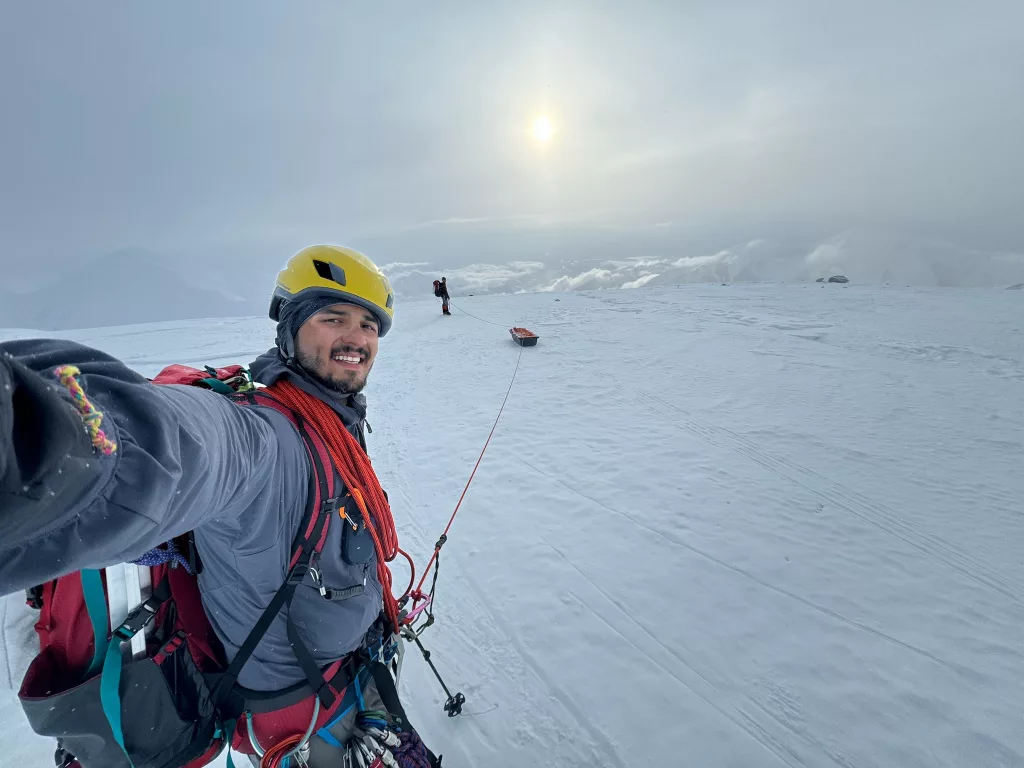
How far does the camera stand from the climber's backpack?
162 cm

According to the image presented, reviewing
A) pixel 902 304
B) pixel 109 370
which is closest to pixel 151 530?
pixel 109 370

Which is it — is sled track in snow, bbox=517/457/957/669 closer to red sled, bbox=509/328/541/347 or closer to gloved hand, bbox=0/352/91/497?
gloved hand, bbox=0/352/91/497

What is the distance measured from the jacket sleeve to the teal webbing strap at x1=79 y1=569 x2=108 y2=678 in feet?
2.89

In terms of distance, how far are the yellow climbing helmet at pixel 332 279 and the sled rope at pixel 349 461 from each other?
63cm

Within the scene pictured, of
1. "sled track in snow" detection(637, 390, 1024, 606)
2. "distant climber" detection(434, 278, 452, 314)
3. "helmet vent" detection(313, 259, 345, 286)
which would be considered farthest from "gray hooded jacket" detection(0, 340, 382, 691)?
"distant climber" detection(434, 278, 452, 314)

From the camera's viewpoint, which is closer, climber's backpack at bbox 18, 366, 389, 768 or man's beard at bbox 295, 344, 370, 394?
climber's backpack at bbox 18, 366, 389, 768

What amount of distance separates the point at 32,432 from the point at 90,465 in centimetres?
12

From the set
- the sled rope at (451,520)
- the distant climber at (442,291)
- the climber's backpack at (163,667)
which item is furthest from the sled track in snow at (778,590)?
the distant climber at (442,291)

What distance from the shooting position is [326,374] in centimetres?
231

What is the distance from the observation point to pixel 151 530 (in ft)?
3.14

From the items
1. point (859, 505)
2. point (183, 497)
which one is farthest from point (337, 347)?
point (859, 505)

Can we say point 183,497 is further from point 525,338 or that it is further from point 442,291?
point 442,291

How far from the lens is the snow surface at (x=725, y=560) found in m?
3.46

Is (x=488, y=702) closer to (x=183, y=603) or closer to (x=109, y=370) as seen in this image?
(x=183, y=603)
